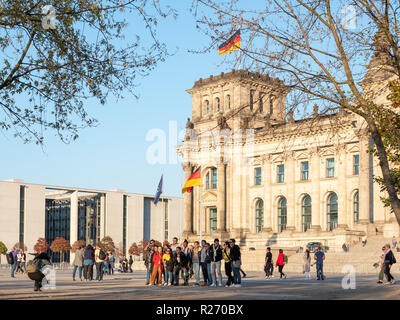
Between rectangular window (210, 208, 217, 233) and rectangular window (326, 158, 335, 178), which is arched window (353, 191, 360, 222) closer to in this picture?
rectangular window (326, 158, 335, 178)

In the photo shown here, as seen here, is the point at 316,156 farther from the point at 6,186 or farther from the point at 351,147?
the point at 6,186

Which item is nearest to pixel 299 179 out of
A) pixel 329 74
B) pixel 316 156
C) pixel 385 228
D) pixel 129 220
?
pixel 316 156

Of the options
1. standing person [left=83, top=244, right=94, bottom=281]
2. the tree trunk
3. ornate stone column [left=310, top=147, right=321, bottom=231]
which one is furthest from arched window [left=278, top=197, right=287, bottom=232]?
the tree trunk

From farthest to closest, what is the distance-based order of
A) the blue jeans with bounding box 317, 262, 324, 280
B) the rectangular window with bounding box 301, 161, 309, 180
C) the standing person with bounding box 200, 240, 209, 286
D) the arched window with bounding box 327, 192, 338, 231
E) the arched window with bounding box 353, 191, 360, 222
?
the rectangular window with bounding box 301, 161, 309, 180, the arched window with bounding box 327, 192, 338, 231, the arched window with bounding box 353, 191, 360, 222, the blue jeans with bounding box 317, 262, 324, 280, the standing person with bounding box 200, 240, 209, 286

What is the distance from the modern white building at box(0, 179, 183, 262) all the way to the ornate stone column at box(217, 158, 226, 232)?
34.2 meters

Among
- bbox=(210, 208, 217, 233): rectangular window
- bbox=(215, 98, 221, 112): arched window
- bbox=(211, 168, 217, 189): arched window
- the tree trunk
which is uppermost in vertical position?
bbox=(215, 98, 221, 112): arched window

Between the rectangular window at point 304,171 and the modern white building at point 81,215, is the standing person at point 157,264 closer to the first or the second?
the rectangular window at point 304,171

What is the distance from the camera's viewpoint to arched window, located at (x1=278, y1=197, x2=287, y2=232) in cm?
7503

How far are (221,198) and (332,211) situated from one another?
14.0 m

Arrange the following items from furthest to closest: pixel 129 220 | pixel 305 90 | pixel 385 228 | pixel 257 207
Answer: pixel 129 220 < pixel 257 207 < pixel 385 228 < pixel 305 90

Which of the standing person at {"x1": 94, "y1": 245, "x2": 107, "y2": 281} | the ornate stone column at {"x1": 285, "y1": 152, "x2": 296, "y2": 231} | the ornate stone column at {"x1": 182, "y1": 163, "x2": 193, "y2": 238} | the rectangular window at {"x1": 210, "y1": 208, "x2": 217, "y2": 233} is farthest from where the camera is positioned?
the ornate stone column at {"x1": 182, "y1": 163, "x2": 193, "y2": 238}

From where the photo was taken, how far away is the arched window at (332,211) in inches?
2717

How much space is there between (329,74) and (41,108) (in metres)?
7.56

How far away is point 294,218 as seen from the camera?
72750 millimetres
